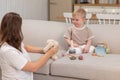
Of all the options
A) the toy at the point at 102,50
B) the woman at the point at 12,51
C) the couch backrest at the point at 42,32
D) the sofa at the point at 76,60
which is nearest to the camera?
the woman at the point at 12,51

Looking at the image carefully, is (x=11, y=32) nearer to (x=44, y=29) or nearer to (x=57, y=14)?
(x=44, y=29)

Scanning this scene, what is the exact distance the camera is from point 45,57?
6.97ft

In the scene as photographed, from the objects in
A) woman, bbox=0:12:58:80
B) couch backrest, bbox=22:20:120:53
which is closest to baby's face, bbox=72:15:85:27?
couch backrest, bbox=22:20:120:53

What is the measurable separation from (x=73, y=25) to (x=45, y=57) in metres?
1.16

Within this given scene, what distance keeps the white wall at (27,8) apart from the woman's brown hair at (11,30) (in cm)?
232

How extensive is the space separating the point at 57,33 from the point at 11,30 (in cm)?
138

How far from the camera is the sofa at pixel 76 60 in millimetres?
2312

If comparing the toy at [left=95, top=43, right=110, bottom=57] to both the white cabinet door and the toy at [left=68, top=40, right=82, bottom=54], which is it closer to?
the toy at [left=68, top=40, right=82, bottom=54]

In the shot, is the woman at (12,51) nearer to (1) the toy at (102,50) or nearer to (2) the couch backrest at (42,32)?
(1) the toy at (102,50)

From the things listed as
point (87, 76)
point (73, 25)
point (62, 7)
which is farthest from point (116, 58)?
point (62, 7)

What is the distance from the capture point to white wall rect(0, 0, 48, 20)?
437 centimetres

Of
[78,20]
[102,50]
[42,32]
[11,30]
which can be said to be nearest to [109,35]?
[102,50]

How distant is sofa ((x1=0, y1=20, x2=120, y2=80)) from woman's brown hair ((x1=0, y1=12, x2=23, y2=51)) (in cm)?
63

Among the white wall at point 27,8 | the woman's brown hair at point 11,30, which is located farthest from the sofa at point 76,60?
the white wall at point 27,8
